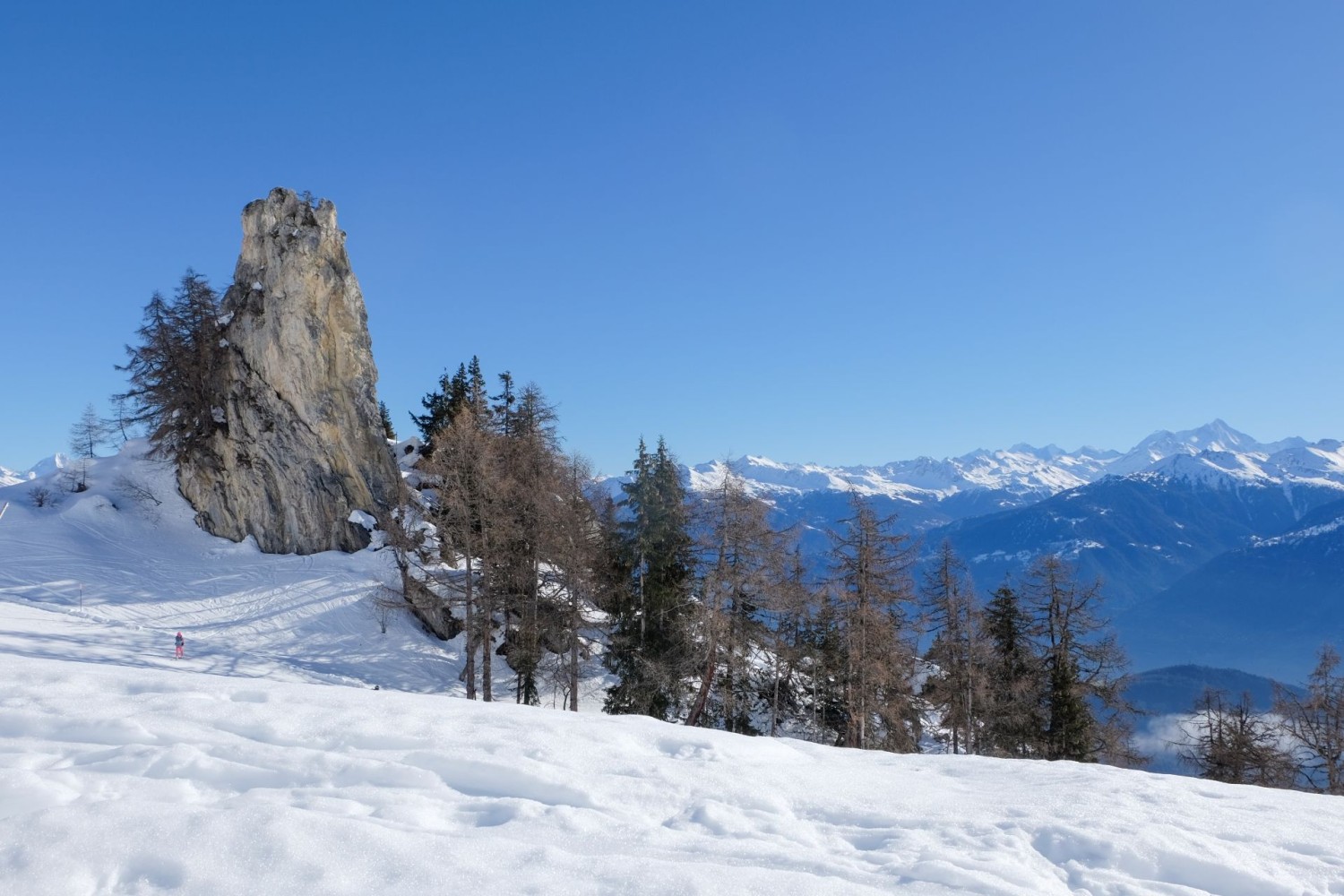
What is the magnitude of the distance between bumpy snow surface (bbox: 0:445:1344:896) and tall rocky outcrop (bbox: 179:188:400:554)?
28809 millimetres

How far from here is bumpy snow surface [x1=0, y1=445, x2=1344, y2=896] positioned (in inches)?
195

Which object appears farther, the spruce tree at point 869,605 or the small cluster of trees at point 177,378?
the small cluster of trees at point 177,378

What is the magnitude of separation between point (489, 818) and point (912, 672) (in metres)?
25.0

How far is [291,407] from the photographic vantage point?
37.8 meters

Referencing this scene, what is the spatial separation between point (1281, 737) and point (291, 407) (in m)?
50.4

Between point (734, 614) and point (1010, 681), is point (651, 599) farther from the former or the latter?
point (1010, 681)

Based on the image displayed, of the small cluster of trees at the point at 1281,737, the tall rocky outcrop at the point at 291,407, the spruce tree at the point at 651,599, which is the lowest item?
the small cluster of trees at the point at 1281,737

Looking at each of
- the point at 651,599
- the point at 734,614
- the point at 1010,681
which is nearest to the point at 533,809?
the point at 734,614

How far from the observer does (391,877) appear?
4.86 meters

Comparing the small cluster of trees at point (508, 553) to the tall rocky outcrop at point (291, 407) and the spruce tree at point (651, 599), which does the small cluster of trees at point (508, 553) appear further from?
the tall rocky outcrop at point (291, 407)

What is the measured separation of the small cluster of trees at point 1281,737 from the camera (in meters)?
24.3

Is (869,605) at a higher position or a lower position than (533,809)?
higher

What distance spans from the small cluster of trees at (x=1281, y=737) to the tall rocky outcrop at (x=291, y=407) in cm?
4117

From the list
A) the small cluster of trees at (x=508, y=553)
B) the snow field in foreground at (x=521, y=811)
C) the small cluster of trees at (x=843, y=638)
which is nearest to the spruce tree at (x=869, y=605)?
the small cluster of trees at (x=843, y=638)
